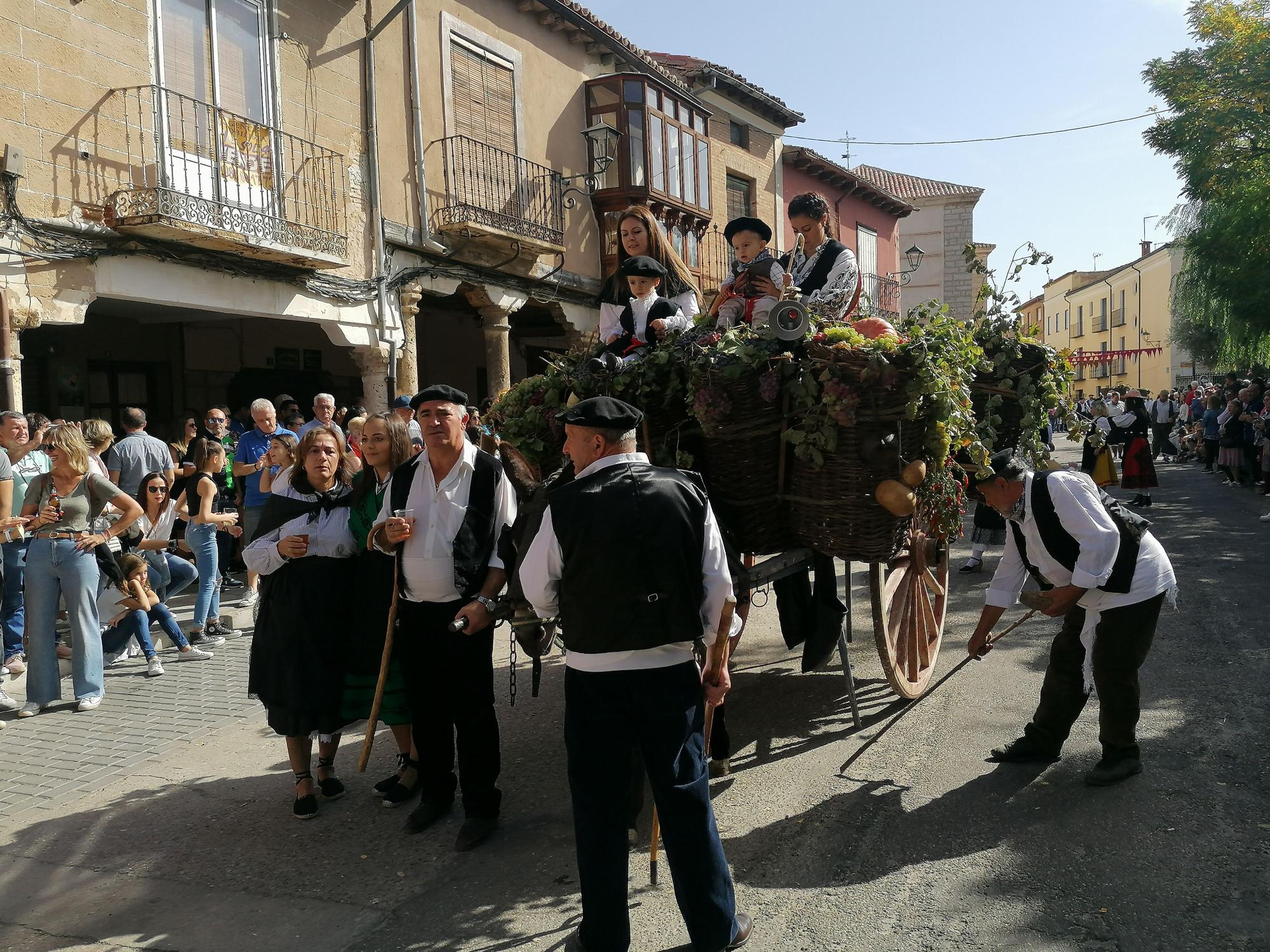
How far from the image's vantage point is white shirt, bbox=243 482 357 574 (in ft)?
14.4

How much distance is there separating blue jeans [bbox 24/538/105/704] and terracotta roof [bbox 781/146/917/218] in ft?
68.6

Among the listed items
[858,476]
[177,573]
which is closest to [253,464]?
[177,573]

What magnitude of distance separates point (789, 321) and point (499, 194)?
11338 millimetres

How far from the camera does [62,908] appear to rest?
12.1 feet

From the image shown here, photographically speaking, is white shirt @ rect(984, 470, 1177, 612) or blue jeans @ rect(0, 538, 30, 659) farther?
blue jeans @ rect(0, 538, 30, 659)

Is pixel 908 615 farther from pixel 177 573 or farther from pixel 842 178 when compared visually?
pixel 842 178

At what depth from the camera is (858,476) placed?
4.23 meters

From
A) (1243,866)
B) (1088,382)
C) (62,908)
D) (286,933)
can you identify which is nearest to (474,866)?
(286,933)

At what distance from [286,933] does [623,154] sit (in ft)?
49.3

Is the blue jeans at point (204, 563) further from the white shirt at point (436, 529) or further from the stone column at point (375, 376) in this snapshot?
the stone column at point (375, 376)

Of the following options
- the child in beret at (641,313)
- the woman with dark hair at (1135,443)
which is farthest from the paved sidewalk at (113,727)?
the woman with dark hair at (1135,443)

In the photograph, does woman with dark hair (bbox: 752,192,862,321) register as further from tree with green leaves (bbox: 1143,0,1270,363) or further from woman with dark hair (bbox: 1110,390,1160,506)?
tree with green leaves (bbox: 1143,0,1270,363)

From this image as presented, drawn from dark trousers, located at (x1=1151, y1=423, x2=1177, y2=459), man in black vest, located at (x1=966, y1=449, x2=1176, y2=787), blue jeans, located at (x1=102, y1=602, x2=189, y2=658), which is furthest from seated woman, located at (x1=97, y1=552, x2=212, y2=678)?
dark trousers, located at (x1=1151, y1=423, x2=1177, y2=459)

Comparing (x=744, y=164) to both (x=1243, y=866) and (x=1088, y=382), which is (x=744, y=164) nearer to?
(x=1243, y=866)
